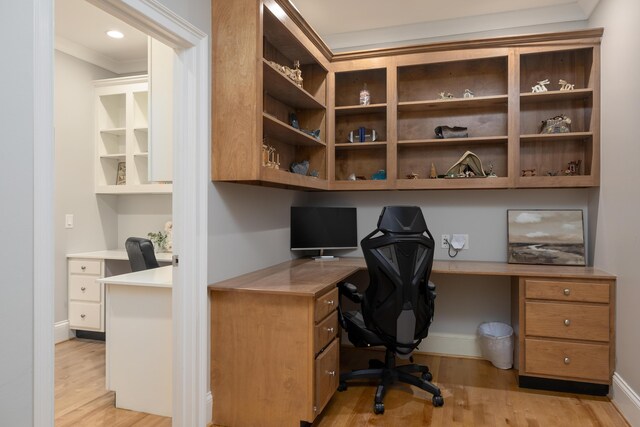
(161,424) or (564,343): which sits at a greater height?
(564,343)

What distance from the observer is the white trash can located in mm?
3273

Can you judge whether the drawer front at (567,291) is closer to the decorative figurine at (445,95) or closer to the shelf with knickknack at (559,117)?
the shelf with knickknack at (559,117)

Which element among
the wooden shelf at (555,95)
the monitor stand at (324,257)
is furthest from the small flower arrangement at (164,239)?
the wooden shelf at (555,95)

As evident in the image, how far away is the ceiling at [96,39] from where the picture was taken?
3.31 metres

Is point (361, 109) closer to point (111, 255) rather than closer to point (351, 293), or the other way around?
point (351, 293)

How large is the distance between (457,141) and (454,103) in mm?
308

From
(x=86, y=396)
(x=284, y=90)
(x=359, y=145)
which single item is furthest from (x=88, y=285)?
(x=359, y=145)

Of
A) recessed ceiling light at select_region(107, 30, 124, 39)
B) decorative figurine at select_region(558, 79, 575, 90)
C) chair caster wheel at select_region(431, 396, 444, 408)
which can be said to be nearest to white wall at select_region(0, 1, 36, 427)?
chair caster wheel at select_region(431, 396, 444, 408)

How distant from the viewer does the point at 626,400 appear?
8.09 feet

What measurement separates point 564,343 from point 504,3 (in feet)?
8.19

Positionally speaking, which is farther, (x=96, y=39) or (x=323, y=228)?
(x=96, y=39)

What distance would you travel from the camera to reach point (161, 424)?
7.88 ft

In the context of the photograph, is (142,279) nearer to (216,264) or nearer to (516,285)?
(216,264)

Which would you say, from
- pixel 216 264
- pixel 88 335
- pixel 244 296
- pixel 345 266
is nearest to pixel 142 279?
pixel 216 264
